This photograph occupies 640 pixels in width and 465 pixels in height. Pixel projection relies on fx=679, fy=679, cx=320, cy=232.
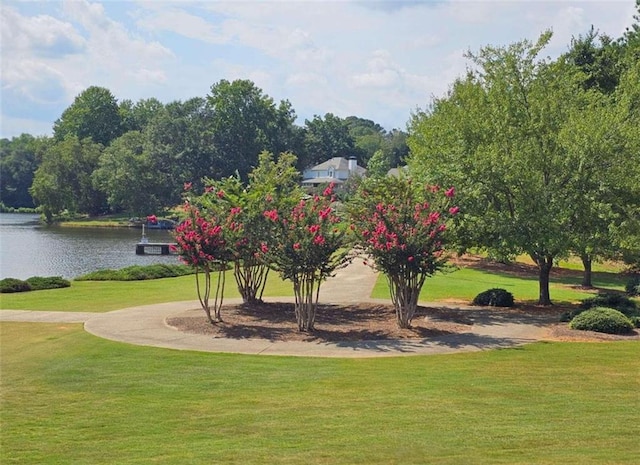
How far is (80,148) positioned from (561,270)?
76355mm

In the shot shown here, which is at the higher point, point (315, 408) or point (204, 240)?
point (204, 240)

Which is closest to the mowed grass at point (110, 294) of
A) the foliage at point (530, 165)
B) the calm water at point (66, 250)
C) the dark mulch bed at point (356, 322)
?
the dark mulch bed at point (356, 322)

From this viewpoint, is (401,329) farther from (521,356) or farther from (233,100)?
(233,100)

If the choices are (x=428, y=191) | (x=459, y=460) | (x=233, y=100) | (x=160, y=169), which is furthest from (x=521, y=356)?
(x=233, y=100)

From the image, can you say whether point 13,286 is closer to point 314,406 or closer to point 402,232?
point 402,232

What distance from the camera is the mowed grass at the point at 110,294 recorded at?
21859 mm

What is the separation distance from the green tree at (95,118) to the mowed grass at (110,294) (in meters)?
94.0

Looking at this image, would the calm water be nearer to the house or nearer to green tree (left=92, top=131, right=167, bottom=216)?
green tree (left=92, top=131, right=167, bottom=216)

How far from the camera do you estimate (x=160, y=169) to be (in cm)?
9175

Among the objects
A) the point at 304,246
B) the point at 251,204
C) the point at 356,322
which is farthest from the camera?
the point at 251,204

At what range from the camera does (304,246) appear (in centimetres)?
1647

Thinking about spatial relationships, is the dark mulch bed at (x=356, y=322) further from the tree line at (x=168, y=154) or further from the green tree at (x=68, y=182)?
the green tree at (x=68, y=182)

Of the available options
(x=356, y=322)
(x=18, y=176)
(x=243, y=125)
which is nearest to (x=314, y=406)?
(x=356, y=322)

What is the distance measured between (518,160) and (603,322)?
5.84 m
